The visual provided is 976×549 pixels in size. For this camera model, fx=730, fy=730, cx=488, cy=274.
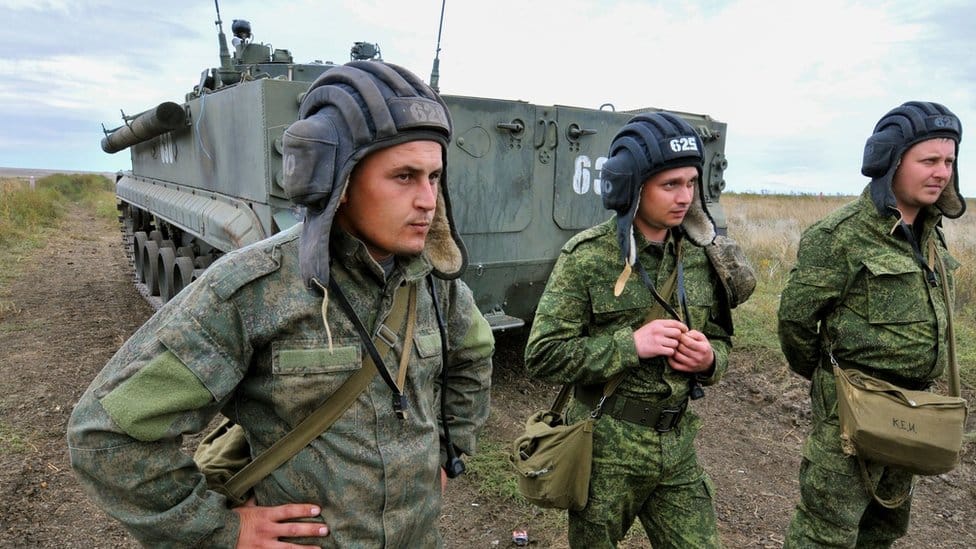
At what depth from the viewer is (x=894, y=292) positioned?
258 cm

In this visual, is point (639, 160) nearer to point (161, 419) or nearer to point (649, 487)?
point (649, 487)

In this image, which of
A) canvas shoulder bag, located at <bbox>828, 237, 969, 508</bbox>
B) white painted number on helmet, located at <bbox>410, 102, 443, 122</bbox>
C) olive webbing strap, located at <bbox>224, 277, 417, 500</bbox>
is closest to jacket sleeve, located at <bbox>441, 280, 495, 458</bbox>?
olive webbing strap, located at <bbox>224, 277, 417, 500</bbox>

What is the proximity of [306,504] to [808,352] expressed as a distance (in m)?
2.12

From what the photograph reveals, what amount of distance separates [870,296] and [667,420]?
92cm

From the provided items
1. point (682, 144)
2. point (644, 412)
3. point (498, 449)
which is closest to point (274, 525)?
point (644, 412)

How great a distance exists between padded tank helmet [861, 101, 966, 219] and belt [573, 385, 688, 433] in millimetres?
1097

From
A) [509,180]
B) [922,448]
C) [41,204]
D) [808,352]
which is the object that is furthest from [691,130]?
[41,204]

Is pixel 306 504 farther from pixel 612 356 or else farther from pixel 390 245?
pixel 612 356

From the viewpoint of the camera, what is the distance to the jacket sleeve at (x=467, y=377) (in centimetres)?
190

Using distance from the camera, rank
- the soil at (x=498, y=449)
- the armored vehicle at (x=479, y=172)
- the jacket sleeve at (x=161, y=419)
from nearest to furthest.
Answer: the jacket sleeve at (x=161, y=419), the soil at (x=498, y=449), the armored vehicle at (x=479, y=172)

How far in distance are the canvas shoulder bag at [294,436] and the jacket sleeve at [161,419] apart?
96mm

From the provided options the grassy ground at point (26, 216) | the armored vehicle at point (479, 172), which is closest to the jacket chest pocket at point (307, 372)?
the armored vehicle at point (479, 172)

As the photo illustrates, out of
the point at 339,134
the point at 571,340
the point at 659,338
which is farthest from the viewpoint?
the point at 571,340

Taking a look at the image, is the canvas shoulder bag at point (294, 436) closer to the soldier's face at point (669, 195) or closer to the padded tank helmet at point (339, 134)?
the padded tank helmet at point (339, 134)
